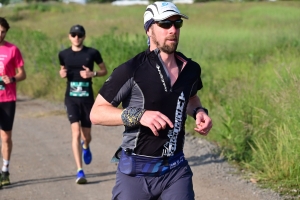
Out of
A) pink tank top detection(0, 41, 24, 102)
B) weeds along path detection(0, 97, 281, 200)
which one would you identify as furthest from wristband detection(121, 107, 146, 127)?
pink tank top detection(0, 41, 24, 102)

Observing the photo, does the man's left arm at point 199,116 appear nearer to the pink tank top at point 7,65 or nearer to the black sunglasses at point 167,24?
the black sunglasses at point 167,24

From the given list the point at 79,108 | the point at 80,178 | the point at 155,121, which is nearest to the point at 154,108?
the point at 155,121

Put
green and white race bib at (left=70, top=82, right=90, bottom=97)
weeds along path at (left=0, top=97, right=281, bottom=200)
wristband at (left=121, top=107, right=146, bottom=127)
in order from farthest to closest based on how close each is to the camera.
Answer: green and white race bib at (left=70, top=82, right=90, bottom=97) → weeds along path at (left=0, top=97, right=281, bottom=200) → wristband at (left=121, top=107, right=146, bottom=127)

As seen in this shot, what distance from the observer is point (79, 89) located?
8.41 meters

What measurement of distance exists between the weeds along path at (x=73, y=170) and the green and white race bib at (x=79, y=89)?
1.10m

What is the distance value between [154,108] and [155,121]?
33cm

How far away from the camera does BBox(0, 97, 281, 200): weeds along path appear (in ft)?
24.1

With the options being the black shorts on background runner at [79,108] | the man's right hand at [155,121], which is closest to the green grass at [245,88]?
the black shorts on background runner at [79,108]

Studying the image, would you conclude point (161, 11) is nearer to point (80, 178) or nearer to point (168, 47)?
point (168, 47)

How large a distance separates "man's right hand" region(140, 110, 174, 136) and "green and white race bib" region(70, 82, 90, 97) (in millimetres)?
4660

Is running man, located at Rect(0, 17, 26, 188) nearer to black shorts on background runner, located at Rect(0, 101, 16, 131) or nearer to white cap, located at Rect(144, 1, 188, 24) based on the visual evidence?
black shorts on background runner, located at Rect(0, 101, 16, 131)

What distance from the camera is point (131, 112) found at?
391cm

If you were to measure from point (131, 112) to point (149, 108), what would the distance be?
7.2 inches

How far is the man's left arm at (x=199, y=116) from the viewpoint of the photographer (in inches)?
161
